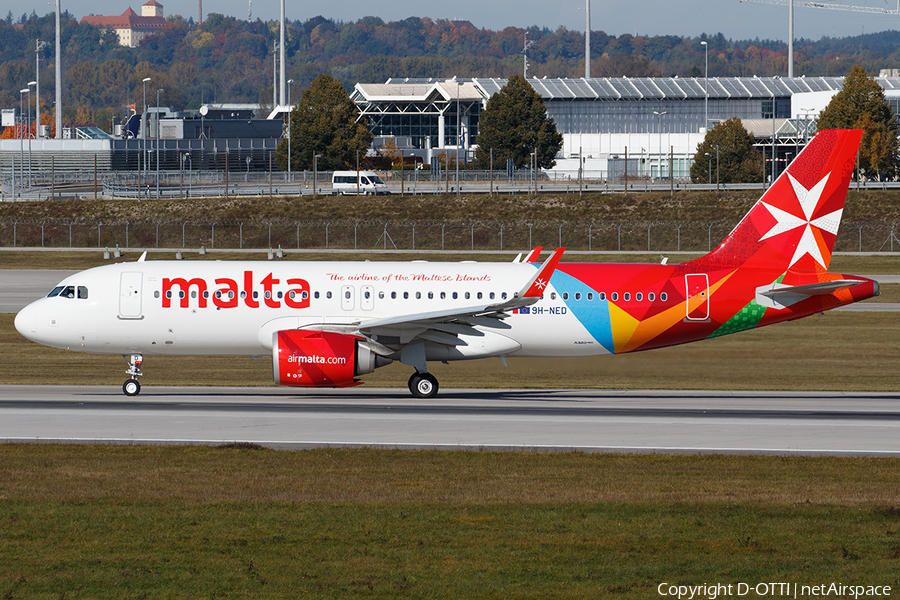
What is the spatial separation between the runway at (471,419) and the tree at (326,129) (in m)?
103

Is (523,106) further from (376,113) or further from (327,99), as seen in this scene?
(376,113)

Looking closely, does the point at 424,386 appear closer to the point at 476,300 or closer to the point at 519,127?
the point at 476,300

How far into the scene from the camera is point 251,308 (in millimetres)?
33906

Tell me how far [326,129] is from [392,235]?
142 feet

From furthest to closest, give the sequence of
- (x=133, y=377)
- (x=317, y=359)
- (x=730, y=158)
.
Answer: (x=730, y=158) → (x=133, y=377) → (x=317, y=359)

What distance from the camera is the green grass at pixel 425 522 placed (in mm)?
15070

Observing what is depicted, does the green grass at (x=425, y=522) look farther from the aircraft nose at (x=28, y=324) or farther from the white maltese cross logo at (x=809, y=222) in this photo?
the white maltese cross logo at (x=809, y=222)

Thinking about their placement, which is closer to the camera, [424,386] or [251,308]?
[251,308]

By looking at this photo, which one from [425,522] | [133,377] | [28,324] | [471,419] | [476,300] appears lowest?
[471,419]

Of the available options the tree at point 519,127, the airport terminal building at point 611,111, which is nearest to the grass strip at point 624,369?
the tree at point 519,127

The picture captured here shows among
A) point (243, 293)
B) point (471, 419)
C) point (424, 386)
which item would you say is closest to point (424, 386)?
point (424, 386)

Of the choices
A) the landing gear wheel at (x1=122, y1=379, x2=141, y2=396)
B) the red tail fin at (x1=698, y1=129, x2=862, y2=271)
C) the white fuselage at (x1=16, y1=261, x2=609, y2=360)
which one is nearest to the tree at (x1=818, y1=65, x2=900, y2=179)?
the red tail fin at (x1=698, y1=129, x2=862, y2=271)

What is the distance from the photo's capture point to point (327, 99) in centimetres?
13638

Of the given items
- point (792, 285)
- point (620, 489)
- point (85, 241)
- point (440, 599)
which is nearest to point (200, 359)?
point (792, 285)
